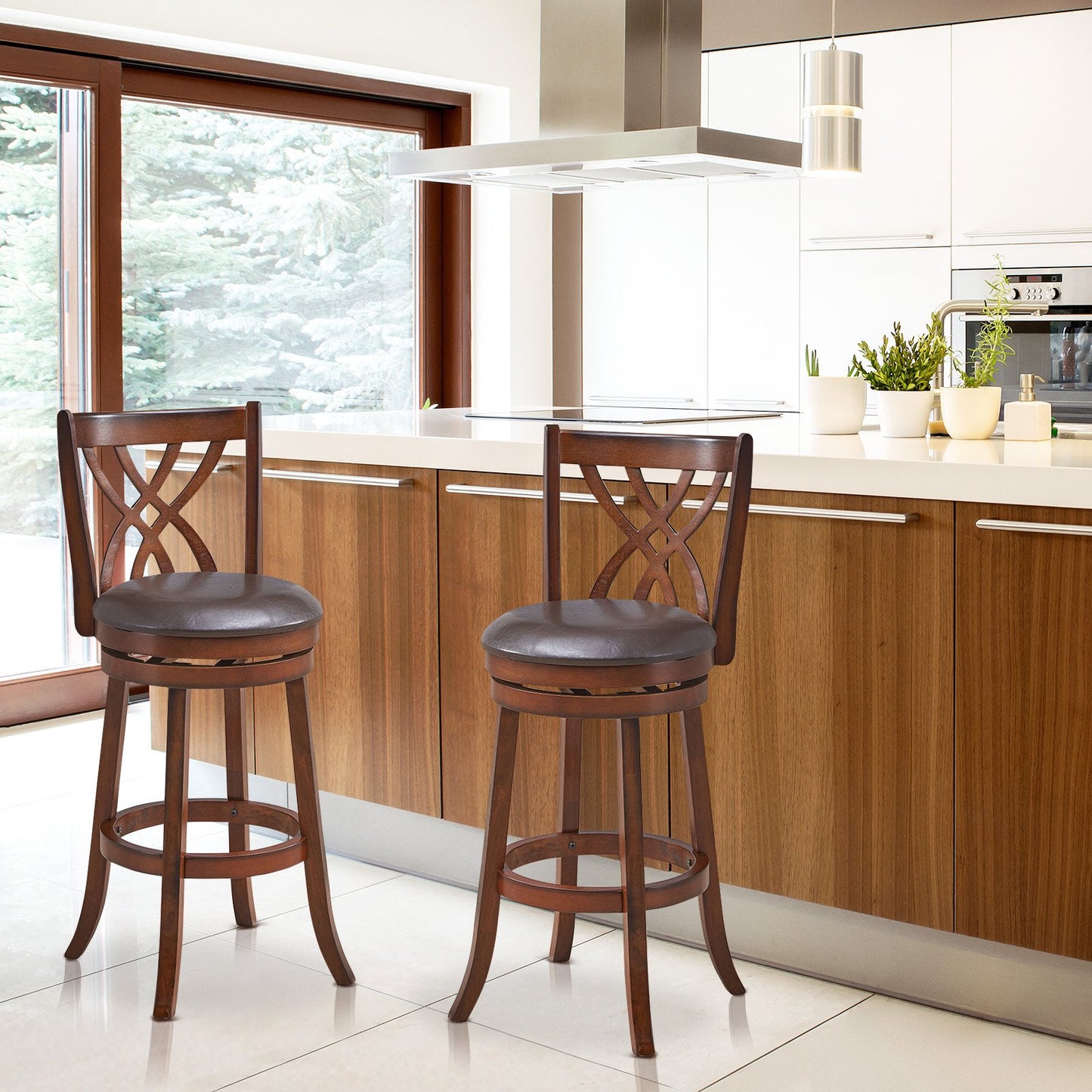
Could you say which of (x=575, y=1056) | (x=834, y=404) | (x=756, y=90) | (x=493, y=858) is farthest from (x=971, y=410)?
(x=756, y=90)

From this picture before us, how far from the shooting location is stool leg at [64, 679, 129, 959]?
8.30 ft

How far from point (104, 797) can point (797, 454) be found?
1.34 m

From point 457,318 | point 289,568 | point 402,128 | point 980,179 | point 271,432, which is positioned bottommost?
point 289,568

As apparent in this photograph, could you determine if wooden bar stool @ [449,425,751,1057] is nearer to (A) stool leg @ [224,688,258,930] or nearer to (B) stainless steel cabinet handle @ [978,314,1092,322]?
(A) stool leg @ [224,688,258,930]

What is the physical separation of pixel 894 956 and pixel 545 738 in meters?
0.77

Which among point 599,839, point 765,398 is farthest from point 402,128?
point 599,839

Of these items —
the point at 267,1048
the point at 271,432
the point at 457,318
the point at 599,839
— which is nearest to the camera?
the point at 267,1048

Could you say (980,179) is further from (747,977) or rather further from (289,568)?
(747,977)

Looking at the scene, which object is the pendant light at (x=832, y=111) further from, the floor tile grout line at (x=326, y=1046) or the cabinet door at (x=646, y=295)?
the cabinet door at (x=646, y=295)

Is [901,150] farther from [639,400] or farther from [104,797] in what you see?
[104,797]

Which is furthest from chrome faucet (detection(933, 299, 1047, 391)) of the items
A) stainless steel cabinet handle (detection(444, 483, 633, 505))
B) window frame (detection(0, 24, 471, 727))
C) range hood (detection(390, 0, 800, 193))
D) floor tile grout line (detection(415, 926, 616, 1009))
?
window frame (detection(0, 24, 471, 727))

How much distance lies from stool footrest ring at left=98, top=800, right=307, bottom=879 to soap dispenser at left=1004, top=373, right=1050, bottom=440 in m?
1.52

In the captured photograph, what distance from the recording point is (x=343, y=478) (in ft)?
10.2

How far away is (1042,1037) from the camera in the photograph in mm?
2369
